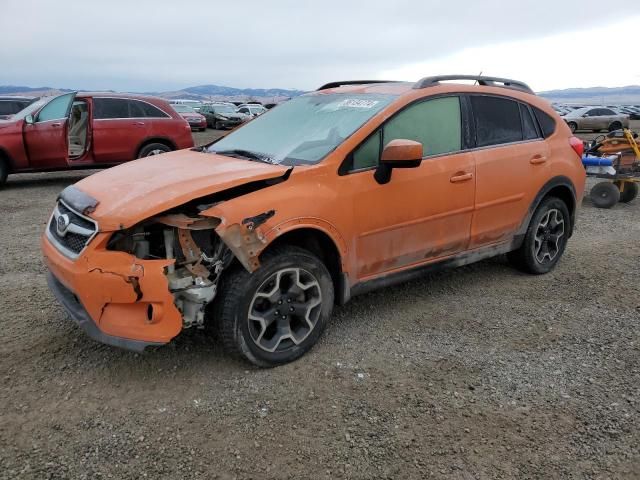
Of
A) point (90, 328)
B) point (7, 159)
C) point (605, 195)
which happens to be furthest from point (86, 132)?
point (605, 195)

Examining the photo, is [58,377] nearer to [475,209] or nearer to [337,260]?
[337,260]

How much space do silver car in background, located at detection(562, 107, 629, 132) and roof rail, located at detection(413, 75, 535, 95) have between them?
24.2 meters

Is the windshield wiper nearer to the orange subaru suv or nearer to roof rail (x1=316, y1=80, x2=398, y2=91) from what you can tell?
the orange subaru suv

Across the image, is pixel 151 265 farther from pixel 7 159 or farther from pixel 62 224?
pixel 7 159

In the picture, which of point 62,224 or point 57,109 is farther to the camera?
point 57,109

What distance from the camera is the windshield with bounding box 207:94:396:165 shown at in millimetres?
3510

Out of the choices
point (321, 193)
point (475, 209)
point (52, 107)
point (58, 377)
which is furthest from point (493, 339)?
point (52, 107)

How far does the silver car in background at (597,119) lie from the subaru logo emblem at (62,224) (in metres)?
27.5

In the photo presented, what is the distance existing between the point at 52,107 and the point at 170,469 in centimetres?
872

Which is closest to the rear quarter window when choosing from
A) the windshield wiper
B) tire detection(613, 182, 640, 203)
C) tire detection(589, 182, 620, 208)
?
the windshield wiper

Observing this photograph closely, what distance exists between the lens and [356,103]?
3852mm

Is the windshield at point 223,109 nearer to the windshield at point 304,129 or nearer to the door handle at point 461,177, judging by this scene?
the windshield at point 304,129

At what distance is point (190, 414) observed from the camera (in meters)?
2.78

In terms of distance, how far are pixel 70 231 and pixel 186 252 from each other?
71 cm
